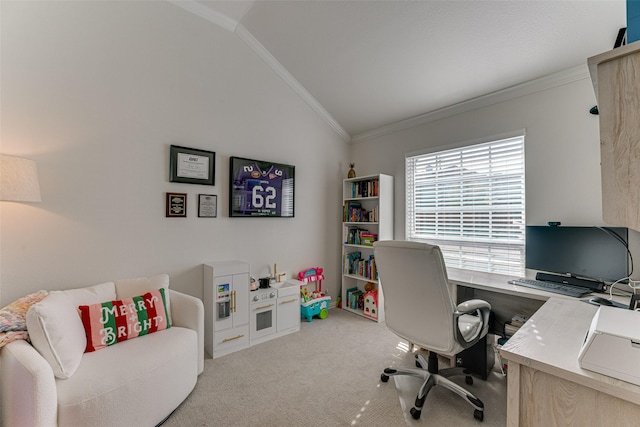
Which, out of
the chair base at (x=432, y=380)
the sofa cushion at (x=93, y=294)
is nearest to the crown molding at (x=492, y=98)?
the chair base at (x=432, y=380)

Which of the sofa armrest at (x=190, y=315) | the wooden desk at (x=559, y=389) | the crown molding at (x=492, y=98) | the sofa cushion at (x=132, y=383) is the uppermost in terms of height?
the crown molding at (x=492, y=98)

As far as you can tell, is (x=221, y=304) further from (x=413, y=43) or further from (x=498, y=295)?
(x=413, y=43)

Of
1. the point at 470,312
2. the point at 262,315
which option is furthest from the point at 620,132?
the point at 262,315

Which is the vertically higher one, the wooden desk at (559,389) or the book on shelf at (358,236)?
the book on shelf at (358,236)

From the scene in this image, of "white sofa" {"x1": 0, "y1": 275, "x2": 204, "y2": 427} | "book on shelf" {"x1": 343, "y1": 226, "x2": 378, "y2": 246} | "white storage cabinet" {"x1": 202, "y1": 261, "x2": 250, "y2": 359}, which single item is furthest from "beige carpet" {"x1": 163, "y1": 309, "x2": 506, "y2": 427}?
"book on shelf" {"x1": 343, "y1": 226, "x2": 378, "y2": 246}

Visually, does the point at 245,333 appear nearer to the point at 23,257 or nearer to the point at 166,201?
the point at 166,201

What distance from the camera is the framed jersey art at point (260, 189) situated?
10.1ft

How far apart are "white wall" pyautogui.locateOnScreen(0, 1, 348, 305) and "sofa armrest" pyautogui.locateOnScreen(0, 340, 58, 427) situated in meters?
0.84

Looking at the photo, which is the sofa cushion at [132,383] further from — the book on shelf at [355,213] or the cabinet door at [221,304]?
the book on shelf at [355,213]

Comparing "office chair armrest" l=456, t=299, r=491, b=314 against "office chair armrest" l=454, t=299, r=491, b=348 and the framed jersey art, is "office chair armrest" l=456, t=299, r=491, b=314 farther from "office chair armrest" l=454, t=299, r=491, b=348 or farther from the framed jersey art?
the framed jersey art

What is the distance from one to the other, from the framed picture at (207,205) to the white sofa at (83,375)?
1129 mm

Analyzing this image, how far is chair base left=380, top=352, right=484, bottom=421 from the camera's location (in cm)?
178

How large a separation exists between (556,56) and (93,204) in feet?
13.2

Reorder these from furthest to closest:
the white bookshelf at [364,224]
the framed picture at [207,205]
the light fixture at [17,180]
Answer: the white bookshelf at [364,224]
the framed picture at [207,205]
the light fixture at [17,180]
